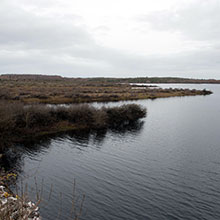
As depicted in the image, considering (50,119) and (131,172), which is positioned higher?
(50,119)

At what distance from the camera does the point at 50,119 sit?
120 ft

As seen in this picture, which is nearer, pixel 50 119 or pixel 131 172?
pixel 131 172

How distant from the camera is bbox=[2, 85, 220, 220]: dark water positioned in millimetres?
15414

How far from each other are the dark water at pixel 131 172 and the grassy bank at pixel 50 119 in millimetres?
3129

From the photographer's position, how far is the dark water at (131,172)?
15414 mm

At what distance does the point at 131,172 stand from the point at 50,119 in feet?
64.3

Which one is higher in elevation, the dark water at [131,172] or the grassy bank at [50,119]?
the grassy bank at [50,119]

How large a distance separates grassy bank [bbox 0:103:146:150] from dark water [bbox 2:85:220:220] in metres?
3.13

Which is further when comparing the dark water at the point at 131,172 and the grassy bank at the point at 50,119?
the grassy bank at the point at 50,119

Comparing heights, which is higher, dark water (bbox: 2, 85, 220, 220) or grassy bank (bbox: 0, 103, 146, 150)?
grassy bank (bbox: 0, 103, 146, 150)

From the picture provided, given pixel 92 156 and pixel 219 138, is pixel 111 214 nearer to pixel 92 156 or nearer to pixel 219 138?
pixel 92 156

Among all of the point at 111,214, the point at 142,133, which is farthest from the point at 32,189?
the point at 142,133

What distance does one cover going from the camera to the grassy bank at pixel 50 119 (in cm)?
2934

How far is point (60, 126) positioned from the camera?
37250 millimetres
